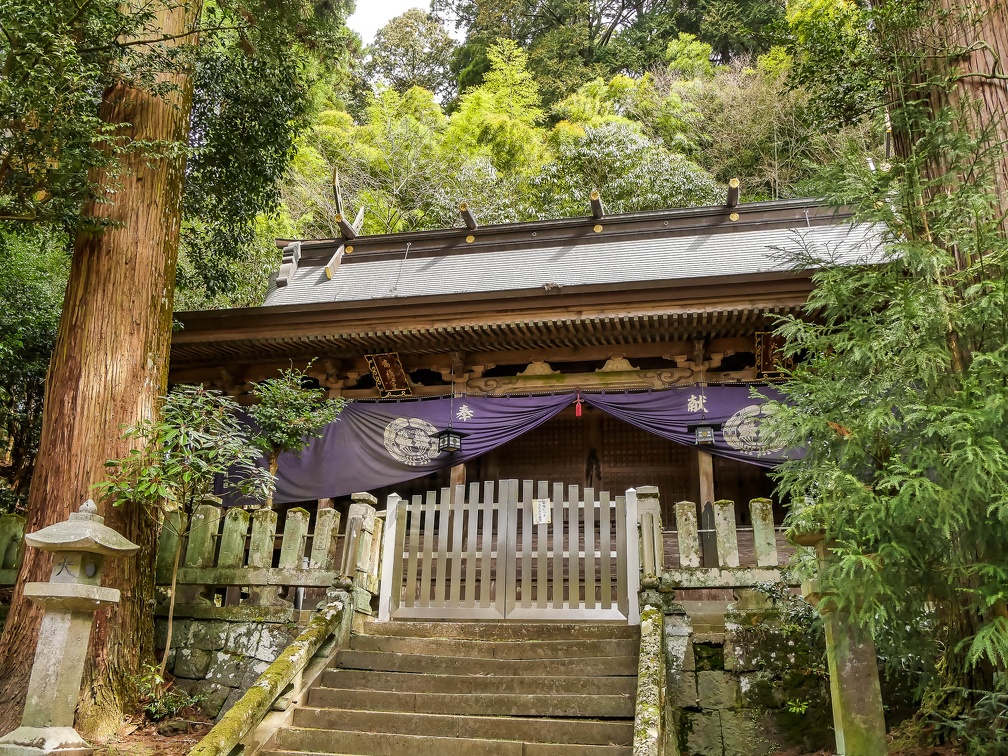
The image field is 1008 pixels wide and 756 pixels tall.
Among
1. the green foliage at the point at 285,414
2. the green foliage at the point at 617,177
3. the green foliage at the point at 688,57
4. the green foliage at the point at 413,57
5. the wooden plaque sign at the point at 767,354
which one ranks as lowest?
the green foliage at the point at 285,414

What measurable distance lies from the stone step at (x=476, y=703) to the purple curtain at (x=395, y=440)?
14.4ft

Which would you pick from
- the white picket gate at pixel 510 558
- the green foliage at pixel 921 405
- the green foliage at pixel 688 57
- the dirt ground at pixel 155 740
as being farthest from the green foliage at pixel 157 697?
the green foliage at pixel 688 57

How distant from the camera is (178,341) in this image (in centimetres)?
1042

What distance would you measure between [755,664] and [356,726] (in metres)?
2.99

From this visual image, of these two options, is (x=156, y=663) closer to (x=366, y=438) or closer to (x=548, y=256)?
(x=366, y=438)

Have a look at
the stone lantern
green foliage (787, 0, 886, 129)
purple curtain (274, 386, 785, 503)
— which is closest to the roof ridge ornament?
purple curtain (274, 386, 785, 503)

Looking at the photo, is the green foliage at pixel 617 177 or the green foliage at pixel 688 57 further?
the green foliage at pixel 688 57

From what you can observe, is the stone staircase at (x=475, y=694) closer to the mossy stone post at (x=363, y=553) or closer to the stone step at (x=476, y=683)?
the stone step at (x=476, y=683)

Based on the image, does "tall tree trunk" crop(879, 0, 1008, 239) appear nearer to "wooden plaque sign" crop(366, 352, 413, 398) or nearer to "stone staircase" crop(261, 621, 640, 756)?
"stone staircase" crop(261, 621, 640, 756)

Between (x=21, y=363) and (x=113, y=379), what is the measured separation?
13.0 ft

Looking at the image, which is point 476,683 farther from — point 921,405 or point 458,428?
point 458,428

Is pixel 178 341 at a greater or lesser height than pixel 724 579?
greater

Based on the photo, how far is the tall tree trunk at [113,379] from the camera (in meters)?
5.84

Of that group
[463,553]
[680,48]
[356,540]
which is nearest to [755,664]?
[463,553]
